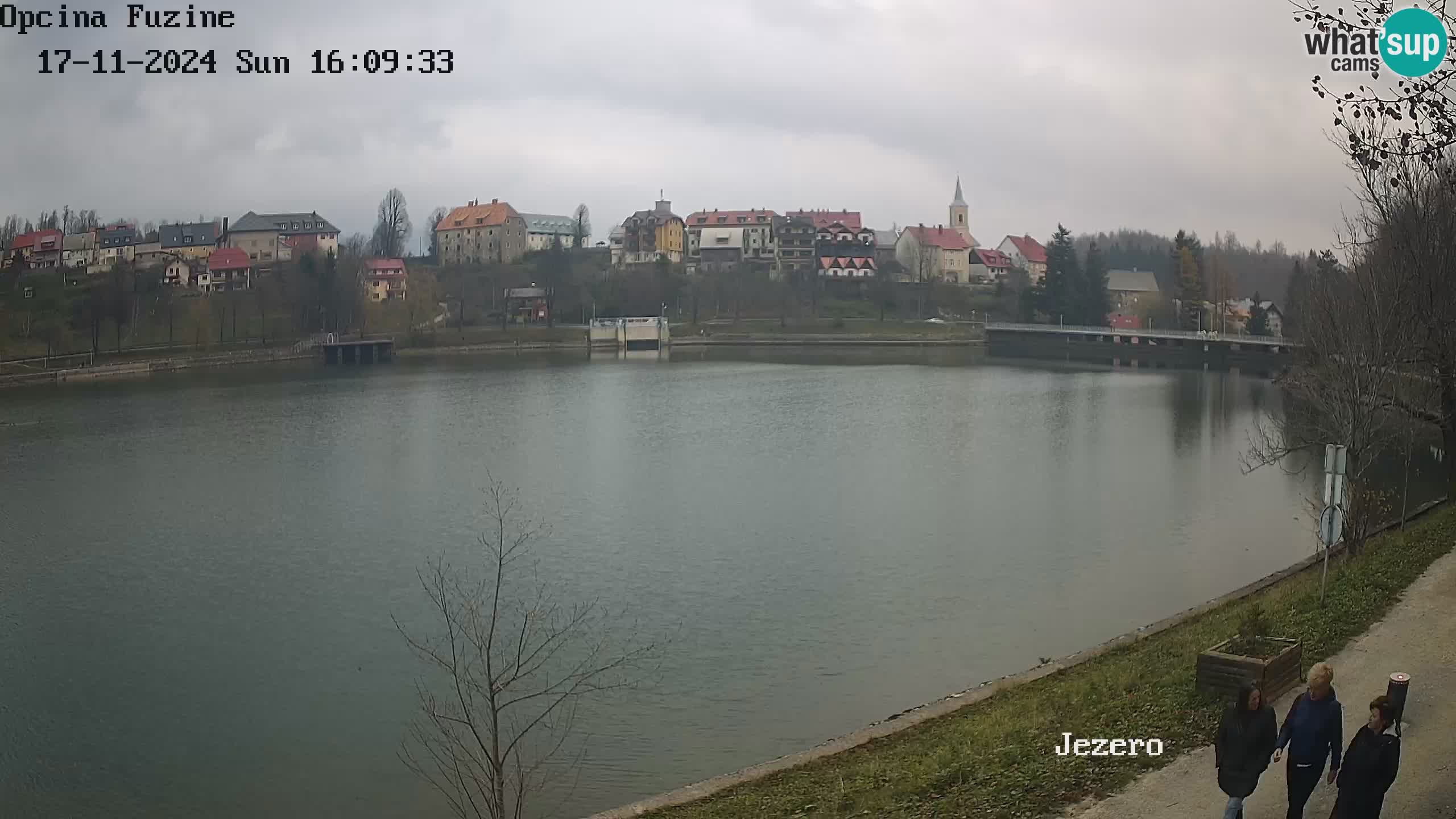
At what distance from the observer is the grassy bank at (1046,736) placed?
6.54 m

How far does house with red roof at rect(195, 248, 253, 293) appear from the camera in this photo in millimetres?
72312

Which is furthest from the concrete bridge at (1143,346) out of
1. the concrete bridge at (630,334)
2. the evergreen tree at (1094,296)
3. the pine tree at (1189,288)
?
the concrete bridge at (630,334)

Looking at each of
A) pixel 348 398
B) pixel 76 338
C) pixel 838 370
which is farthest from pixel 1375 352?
pixel 76 338

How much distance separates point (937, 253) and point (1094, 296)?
1029 inches

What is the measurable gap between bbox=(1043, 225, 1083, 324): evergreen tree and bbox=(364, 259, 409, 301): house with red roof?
3979cm

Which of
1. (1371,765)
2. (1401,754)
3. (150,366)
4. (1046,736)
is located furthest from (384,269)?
(1371,765)

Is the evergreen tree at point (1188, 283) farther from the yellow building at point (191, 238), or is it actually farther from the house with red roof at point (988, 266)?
the yellow building at point (191, 238)

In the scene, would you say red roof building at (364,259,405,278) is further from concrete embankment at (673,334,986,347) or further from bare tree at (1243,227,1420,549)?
bare tree at (1243,227,1420,549)

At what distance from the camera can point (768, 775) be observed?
8.16 meters

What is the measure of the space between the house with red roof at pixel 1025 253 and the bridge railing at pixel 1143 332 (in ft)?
99.0

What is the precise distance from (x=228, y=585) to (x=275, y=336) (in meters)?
50.3

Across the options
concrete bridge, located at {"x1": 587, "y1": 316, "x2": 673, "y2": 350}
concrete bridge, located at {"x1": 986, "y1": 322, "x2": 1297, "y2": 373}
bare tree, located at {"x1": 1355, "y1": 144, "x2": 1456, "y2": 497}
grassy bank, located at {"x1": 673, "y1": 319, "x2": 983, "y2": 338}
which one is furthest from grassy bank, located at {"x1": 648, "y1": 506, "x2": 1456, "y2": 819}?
grassy bank, located at {"x1": 673, "y1": 319, "x2": 983, "y2": 338}

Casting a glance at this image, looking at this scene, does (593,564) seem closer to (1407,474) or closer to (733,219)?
(1407,474)

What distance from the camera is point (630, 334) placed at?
224 ft
